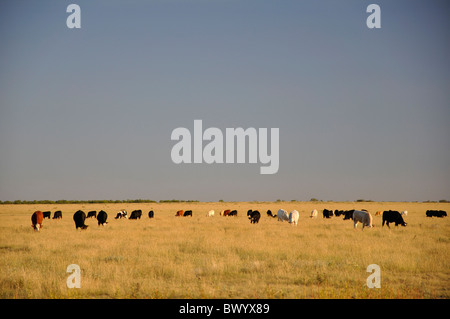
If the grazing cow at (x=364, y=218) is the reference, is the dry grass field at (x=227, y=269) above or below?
above
